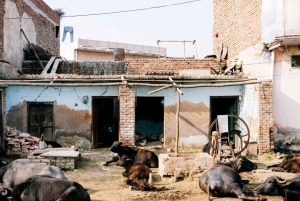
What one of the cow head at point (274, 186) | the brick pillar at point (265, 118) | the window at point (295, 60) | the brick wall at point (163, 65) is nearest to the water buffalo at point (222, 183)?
the cow head at point (274, 186)

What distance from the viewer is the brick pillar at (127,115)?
13828 mm

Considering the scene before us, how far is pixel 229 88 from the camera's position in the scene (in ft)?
47.8

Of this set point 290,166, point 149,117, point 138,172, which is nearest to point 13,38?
point 149,117

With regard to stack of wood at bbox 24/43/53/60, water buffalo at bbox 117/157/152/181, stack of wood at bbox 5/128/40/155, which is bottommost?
water buffalo at bbox 117/157/152/181

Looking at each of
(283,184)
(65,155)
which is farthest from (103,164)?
(283,184)

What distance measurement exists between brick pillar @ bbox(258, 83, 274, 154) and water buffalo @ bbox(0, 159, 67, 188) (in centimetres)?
811

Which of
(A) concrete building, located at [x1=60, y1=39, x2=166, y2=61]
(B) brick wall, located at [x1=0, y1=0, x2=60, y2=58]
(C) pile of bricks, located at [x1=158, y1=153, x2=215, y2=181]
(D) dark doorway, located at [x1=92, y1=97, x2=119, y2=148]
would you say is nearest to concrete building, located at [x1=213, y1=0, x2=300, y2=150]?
(C) pile of bricks, located at [x1=158, y1=153, x2=215, y2=181]

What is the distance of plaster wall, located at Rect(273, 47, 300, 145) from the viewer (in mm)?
13258

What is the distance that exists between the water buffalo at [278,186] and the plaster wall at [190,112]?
6603 millimetres

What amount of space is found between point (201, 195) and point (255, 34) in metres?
9.30

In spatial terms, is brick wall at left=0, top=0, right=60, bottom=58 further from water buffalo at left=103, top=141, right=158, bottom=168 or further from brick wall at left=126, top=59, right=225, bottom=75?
water buffalo at left=103, top=141, right=158, bottom=168

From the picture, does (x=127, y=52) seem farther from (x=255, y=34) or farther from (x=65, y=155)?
(x=65, y=155)

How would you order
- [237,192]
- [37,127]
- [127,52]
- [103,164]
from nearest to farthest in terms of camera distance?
[237,192]
[103,164]
[37,127]
[127,52]

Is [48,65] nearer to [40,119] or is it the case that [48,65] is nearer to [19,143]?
[40,119]
